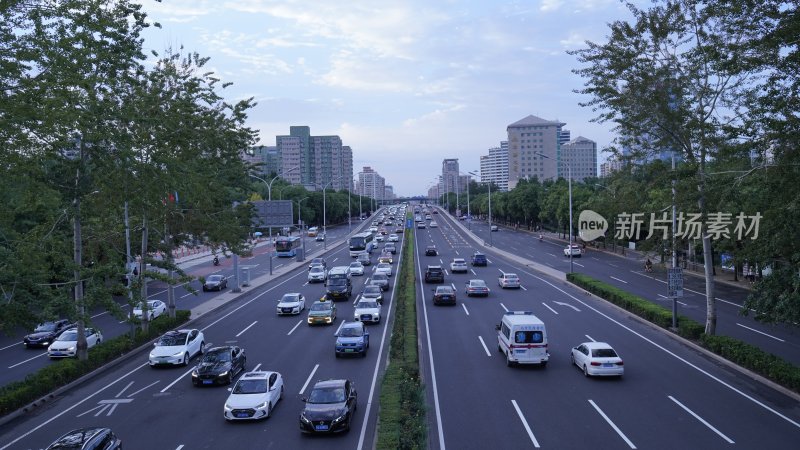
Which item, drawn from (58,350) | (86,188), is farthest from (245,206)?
(86,188)

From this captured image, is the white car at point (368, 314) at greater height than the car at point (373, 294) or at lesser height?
lesser

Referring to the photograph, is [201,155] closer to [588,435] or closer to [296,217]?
[588,435]

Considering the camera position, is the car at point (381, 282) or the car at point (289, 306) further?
the car at point (381, 282)

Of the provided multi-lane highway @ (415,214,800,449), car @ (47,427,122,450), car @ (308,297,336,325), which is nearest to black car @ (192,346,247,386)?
car @ (47,427,122,450)

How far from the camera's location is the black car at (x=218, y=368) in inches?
837

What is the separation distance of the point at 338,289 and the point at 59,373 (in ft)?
68.6

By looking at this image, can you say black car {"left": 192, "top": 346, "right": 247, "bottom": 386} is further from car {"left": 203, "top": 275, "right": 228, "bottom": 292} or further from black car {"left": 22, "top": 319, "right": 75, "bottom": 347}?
car {"left": 203, "top": 275, "right": 228, "bottom": 292}

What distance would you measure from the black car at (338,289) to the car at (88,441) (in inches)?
1061

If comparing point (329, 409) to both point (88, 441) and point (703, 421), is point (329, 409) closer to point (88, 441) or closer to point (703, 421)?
point (88, 441)

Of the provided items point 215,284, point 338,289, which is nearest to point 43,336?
point 338,289

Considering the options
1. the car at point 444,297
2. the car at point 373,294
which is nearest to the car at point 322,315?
the car at point 373,294

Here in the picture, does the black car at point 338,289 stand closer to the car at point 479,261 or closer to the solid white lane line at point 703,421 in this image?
the car at point 479,261

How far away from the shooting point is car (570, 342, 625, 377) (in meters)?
21.1

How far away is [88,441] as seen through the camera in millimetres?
13289
